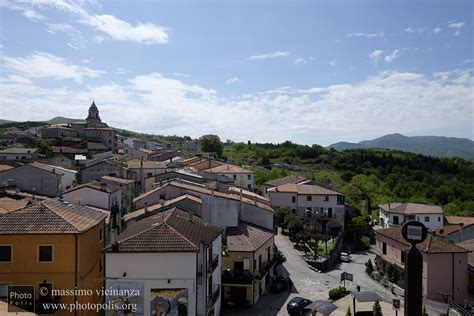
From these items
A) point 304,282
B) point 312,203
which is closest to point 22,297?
point 304,282

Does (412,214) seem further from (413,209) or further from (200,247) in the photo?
(200,247)

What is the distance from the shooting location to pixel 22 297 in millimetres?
19031

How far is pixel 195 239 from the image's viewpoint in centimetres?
2188


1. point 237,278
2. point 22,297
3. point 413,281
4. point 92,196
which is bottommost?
point 237,278

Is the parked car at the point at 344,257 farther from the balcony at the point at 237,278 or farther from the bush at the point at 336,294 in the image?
the balcony at the point at 237,278

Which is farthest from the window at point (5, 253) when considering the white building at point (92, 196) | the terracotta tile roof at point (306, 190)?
the terracotta tile roof at point (306, 190)

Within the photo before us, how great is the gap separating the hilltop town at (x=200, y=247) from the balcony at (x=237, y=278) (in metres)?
0.07

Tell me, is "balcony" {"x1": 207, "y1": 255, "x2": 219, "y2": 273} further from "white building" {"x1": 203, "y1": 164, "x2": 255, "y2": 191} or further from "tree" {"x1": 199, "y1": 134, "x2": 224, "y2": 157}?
"tree" {"x1": 199, "y1": 134, "x2": 224, "y2": 157}

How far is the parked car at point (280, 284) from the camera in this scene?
3344 cm

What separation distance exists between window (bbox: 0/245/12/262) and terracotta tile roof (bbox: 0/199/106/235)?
77 cm

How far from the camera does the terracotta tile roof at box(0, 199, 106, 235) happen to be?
20.1 m

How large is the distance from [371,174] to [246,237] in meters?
102

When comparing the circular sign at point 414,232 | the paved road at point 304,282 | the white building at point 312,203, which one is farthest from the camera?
the white building at point 312,203

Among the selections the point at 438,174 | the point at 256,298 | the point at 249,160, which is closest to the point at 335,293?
the point at 256,298
